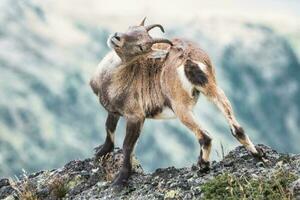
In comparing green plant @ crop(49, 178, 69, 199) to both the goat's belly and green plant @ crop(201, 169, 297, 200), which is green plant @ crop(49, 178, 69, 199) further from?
green plant @ crop(201, 169, 297, 200)

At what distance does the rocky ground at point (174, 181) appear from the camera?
45.8 ft

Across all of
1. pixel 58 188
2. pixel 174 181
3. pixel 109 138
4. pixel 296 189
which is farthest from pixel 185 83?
pixel 58 188

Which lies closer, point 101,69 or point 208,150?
point 208,150

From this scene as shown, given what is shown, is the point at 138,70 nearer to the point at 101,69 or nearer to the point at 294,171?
the point at 101,69

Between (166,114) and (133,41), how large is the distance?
1.41 metres

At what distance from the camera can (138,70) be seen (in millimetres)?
16984

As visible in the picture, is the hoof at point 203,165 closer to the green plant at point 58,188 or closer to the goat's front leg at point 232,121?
the goat's front leg at point 232,121

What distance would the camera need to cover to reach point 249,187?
1388cm

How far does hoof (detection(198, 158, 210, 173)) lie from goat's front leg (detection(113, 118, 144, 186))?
1535mm

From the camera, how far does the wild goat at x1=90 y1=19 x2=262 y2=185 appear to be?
1567 centimetres

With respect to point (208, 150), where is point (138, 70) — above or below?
above

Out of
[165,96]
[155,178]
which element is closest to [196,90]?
[165,96]

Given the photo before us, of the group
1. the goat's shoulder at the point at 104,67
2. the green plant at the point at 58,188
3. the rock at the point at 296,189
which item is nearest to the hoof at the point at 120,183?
the green plant at the point at 58,188

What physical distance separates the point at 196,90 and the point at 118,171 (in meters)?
2.72
